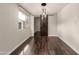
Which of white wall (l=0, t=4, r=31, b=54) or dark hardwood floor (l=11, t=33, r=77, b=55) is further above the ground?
white wall (l=0, t=4, r=31, b=54)

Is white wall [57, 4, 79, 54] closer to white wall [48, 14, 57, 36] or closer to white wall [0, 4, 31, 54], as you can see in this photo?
white wall [0, 4, 31, 54]

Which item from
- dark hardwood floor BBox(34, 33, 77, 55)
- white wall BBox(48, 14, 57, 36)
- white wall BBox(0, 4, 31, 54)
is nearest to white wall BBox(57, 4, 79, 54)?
dark hardwood floor BBox(34, 33, 77, 55)

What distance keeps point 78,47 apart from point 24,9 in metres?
1.81

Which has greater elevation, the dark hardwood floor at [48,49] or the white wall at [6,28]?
the white wall at [6,28]

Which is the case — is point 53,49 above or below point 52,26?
below

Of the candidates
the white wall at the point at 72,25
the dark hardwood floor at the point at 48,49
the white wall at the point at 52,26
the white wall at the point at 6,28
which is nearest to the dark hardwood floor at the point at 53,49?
the dark hardwood floor at the point at 48,49

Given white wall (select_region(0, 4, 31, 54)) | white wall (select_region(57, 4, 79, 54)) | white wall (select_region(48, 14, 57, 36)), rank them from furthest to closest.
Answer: white wall (select_region(48, 14, 57, 36)) < white wall (select_region(57, 4, 79, 54)) < white wall (select_region(0, 4, 31, 54))

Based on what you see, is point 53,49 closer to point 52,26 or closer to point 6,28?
point 6,28

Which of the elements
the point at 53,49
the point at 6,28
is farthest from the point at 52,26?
the point at 6,28

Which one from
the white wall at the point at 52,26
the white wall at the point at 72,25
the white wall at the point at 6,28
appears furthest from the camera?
the white wall at the point at 52,26

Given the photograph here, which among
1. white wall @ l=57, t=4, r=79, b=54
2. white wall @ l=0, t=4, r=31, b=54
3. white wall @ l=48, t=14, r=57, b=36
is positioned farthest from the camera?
white wall @ l=48, t=14, r=57, b=36

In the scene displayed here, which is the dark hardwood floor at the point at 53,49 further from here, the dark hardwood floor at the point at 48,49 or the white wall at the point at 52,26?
the white wall at the point at 52,26

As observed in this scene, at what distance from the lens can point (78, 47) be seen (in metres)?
2.31
